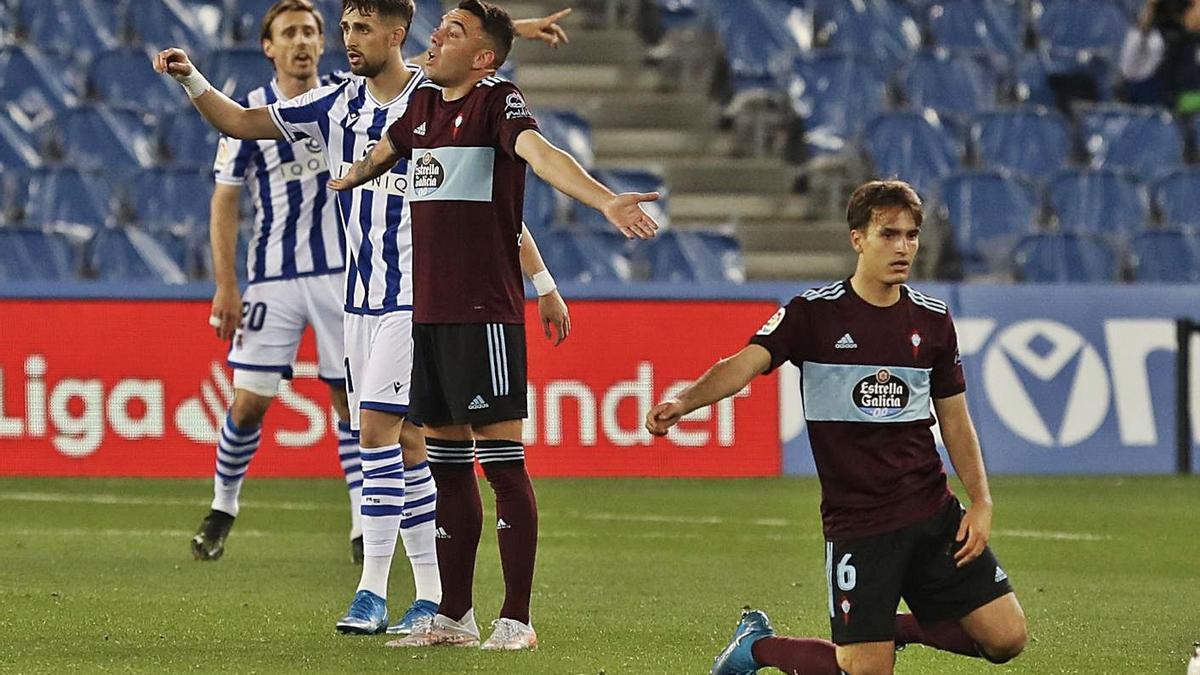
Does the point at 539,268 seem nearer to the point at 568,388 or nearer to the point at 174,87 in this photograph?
the point at 568,388

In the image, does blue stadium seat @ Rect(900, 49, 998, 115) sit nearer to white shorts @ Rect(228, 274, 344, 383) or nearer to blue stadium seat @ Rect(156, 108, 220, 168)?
blue stadium seat @ Rect(156, 108, 220, 168)

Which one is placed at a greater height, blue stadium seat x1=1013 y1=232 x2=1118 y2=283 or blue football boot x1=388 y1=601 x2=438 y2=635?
blue stadium seat x1=1013 y1=232 x2=1118 y2=283

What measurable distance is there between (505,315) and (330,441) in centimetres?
682

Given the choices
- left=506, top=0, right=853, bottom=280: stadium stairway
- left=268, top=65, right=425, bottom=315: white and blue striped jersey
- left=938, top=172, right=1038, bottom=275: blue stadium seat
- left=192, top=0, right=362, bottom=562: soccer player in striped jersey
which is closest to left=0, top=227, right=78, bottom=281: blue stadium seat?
left=506, top=0, right=853, bottom=280: stadium stairway

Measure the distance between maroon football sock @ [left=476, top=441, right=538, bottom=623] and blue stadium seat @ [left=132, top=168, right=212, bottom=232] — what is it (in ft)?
28.2

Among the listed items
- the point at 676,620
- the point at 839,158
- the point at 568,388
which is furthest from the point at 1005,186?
the point at 676,620

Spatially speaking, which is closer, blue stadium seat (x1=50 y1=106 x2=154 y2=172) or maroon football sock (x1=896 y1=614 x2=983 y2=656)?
maroon football sock (x1=896 y1=614 x2=983 y2=656)

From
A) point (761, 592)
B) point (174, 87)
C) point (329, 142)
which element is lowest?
point (761, 592)

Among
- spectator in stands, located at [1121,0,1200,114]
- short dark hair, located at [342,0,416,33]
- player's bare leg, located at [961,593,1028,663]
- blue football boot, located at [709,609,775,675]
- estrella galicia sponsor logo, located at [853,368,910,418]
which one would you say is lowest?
blue football boot, located at [709,609,775,675]

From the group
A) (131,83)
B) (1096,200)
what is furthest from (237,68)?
(1096,200)

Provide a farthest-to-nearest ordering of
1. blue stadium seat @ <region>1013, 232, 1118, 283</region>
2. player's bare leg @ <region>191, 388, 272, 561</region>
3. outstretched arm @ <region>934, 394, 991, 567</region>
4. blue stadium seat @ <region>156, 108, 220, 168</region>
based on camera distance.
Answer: blue stadium seat @ <region>1013, 232, 1118, 283</region> < blue stadium seat @ <region>156, 108, 220, 168</region> < player's bare leg @ <region>191, 388, 272, 561</region> < outstretched arm @ <region>934, 394, 991, 567</region>

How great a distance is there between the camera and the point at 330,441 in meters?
12.6

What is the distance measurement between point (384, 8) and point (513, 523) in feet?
5.26

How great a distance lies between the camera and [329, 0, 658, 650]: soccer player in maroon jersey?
587 centimetres
